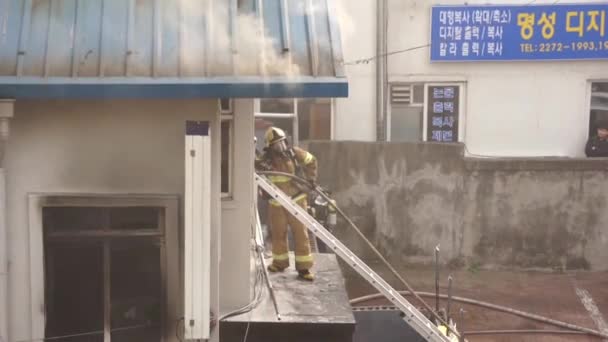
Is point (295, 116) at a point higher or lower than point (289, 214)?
higher

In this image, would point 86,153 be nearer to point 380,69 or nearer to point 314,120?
point 314,120

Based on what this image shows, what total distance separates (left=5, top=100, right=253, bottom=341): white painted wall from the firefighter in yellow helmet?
2.18 metres

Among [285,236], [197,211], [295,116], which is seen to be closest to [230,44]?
[197,211]

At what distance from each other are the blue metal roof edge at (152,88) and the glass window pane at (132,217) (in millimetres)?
948

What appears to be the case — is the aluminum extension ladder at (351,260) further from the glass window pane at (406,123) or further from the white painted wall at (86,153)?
the glass window pane at (406,123)

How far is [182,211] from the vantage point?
4578 millimetres

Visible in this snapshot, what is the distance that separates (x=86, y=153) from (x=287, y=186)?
272cm

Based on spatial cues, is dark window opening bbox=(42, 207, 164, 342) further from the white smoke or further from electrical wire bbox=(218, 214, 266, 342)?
the white smoke

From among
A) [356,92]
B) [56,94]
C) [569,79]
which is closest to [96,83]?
[56,94]

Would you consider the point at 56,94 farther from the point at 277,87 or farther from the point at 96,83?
the point at 277,87

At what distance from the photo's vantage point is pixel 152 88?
3.99m

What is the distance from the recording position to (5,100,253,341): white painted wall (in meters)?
4.43

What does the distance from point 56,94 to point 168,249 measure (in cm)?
137

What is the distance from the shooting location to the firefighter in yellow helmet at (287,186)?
263 inches
